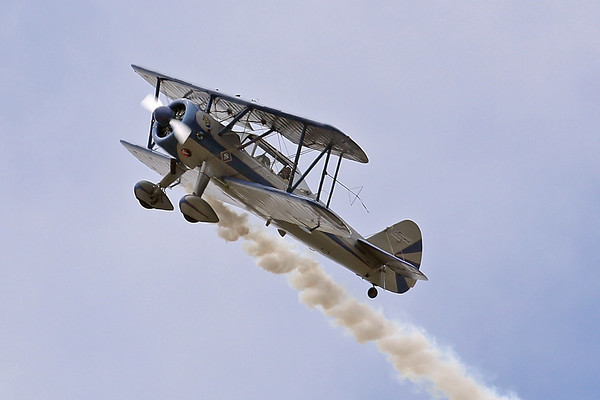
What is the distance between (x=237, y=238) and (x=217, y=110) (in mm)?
3900

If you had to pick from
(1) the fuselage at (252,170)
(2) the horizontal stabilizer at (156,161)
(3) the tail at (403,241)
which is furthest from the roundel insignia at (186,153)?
(3) the tail at (403,241)

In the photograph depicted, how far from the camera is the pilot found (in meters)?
22.9

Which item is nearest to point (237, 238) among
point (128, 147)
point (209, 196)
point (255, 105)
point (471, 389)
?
point (209, 196)

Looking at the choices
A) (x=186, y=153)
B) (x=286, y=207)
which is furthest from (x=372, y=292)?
(x=186, y=153)

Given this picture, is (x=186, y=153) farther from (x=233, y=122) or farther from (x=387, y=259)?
(x=387, y=259)

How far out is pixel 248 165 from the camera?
22312 mm

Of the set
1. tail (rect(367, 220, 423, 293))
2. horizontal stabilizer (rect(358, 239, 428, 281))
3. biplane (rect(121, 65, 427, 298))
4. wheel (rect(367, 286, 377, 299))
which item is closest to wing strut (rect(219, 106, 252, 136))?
biplane (rect(121, 65, 427, 298))

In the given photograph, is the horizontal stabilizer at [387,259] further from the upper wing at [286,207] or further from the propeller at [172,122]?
the propeller at [172,122]

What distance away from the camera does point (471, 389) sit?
1046 inches

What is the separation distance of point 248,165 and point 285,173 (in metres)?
1.09

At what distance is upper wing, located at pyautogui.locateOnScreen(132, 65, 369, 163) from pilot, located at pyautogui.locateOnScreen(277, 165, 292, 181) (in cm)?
72

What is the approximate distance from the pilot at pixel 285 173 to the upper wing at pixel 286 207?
887 millimetres

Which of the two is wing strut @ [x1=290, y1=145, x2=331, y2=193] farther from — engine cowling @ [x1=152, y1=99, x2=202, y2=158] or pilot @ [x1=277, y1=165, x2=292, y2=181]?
engine cowling @ [x1=152, y1=99, x2=202, y2=158]

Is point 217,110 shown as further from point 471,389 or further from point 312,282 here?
point 471,389
